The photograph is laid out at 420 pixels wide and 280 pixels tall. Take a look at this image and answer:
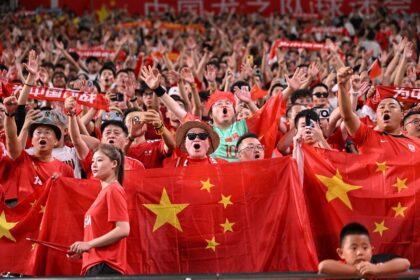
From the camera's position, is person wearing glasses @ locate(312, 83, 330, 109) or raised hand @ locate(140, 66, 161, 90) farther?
person wearing glasses @ locate(312, 83, 330, 109)

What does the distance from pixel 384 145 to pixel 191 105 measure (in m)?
2.96

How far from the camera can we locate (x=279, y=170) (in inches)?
251

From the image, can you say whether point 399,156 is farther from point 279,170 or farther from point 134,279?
point 134,279

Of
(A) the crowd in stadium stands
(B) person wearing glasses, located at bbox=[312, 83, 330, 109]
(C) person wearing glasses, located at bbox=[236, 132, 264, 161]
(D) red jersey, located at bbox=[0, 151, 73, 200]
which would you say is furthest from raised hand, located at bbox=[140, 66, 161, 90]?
(B) person wearing glasses, located at bbox=[312, 83, 330, 109]

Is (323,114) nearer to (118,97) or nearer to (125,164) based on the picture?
(125,164)

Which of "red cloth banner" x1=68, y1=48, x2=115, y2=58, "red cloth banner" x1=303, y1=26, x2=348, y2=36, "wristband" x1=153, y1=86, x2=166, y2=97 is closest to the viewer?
"wristband" x1=153, y1=86, x2=166, y2=97

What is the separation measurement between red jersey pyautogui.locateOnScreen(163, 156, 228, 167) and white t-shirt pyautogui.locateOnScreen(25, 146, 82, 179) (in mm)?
719

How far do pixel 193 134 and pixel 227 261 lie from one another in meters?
1.19

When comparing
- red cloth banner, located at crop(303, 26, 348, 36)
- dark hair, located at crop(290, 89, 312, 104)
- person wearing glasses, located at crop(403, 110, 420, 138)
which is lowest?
person wearing glasses, located at crop(403, 110, 420, 138)

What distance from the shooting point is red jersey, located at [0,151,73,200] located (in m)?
6.95

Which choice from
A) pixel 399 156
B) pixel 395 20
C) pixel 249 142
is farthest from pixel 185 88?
pixel 395 20

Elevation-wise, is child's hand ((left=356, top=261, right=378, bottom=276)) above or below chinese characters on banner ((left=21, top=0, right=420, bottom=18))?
below

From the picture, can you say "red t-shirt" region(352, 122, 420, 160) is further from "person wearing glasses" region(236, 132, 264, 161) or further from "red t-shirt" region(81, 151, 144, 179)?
"red t-shirt" region(81, 151, 144, 179)

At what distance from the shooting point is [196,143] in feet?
23.2
